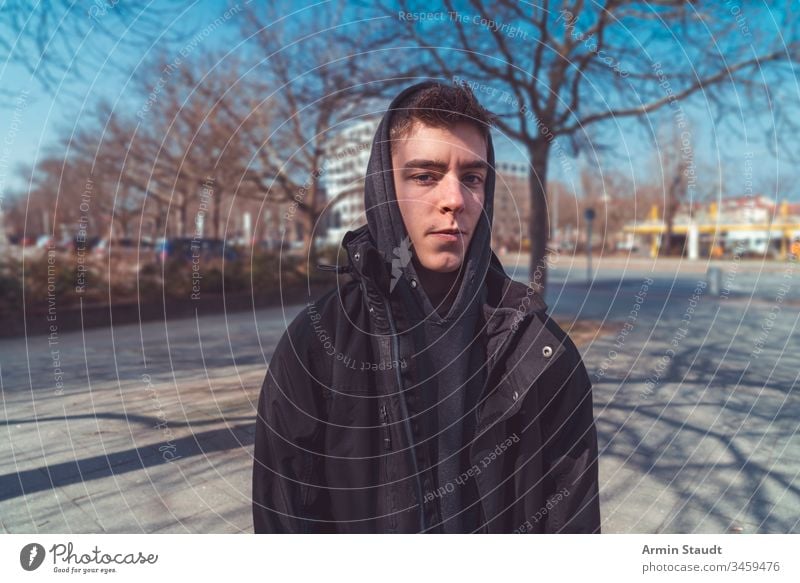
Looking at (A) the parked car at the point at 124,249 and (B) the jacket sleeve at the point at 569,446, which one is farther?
(A) the parked car at the point at 124,249

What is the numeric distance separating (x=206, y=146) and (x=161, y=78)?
3.20 feet

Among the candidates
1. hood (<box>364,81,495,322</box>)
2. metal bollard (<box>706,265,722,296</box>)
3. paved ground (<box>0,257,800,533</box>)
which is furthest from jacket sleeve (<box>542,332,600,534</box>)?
metal bollard (<box>706,265,722,296</box>)

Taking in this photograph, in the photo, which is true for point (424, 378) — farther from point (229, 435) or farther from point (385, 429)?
point (229, 435)

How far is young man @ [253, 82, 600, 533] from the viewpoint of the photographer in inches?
55.6

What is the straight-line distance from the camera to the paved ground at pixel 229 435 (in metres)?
2.56

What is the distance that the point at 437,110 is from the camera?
1.44 m

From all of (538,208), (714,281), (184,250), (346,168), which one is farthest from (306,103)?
(714,281)

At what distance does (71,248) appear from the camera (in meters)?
8.48

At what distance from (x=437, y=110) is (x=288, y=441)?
990 millimetres

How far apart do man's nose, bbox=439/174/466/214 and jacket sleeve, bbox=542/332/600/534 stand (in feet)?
1.68

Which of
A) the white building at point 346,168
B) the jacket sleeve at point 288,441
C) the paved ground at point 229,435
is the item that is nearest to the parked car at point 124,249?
the paved ground at point 229,435

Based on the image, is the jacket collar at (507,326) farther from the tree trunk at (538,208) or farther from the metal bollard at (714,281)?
the metal bollard at (714,281)

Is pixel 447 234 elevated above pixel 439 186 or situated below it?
below
